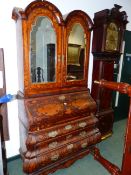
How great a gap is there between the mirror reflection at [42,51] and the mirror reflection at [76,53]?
0.26m

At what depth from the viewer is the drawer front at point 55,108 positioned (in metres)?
1.76

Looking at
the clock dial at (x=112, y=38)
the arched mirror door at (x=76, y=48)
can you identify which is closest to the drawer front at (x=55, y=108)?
the arched mirror door at (x=76, y=48)

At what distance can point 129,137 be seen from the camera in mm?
1704

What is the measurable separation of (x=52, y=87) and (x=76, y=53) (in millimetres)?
611

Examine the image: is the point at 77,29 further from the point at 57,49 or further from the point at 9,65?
the point at 9,65

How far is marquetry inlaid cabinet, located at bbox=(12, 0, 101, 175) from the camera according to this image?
174 cm

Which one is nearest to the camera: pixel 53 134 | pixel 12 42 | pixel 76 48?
pixel 53 134

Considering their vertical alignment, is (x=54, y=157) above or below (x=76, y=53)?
below

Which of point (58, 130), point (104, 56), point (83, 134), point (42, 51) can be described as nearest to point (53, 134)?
point (58, 130)

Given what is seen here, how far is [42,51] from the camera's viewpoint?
75.0 inches

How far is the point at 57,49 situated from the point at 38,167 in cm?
144

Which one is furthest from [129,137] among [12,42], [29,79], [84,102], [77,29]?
[12,42]

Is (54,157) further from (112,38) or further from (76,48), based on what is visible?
(112,38)

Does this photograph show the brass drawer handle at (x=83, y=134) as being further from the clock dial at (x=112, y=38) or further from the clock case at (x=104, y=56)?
the clock dial at (x=112, y=38)
